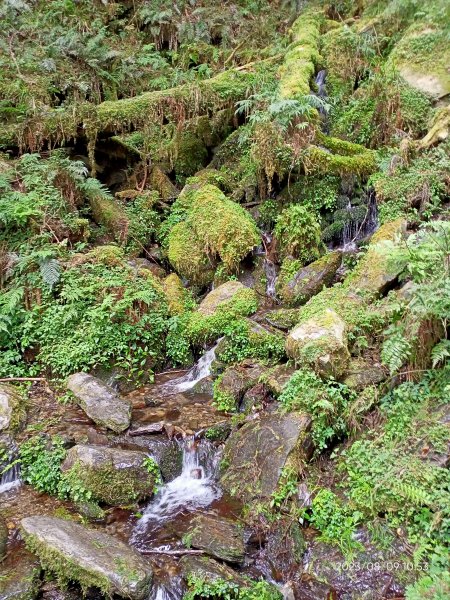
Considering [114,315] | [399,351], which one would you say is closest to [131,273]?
[114,315]

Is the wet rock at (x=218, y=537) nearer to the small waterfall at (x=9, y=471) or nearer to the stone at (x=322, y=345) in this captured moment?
the stone at (x=322, y=345)

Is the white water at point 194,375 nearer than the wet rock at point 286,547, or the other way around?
the wet rock at point 286,547

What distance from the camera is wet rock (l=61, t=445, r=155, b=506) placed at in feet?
16.7

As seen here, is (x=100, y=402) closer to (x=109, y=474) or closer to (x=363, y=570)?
(x=109, y=474)

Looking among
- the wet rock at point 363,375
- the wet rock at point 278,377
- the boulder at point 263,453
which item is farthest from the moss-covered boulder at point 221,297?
the wet rock at point 363,375

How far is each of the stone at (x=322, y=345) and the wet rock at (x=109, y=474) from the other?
230 cm

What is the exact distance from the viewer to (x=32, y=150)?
33.5 ft

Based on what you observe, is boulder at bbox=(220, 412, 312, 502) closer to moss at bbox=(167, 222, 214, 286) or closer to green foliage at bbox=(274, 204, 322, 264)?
green foliage at bbox=(274, 204, 322, 264)

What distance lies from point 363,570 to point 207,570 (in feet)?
4.52

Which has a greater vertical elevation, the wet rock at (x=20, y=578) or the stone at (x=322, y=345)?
the stone at (x=322, y=345)

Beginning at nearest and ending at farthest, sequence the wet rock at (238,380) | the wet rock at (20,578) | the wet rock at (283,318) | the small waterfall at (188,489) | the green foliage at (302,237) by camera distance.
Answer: the wet rock at (20,578) < the small waterfall at (188,489) < the wet rock at (238,380) < the wet rock at (283,318) < the green foliage at (302,237)

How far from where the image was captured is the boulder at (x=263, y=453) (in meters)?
4.91

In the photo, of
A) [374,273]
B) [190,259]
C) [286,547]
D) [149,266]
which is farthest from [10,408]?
[374,273]

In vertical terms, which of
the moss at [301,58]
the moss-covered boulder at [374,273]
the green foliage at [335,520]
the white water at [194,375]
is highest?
the moss at [301,58]
